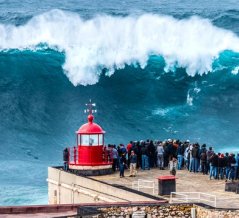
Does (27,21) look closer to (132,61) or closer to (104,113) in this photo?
(132,61)

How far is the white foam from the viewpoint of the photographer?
57.2 m

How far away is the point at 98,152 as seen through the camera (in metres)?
32.9

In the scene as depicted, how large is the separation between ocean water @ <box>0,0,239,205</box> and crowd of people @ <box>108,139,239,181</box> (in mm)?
4245

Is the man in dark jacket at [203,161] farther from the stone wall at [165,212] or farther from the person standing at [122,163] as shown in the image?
the stone wall at [165,212]

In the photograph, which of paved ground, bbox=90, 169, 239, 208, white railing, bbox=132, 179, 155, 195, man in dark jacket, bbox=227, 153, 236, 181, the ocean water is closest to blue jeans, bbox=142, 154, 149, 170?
paved ground, bbox=90, 169, 239, 208

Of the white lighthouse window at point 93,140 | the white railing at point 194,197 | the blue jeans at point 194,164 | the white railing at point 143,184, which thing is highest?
the white lighthouse window at point 93,140

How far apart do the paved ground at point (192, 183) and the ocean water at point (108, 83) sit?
4.97 metres

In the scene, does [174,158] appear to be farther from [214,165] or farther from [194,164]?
[214,165]

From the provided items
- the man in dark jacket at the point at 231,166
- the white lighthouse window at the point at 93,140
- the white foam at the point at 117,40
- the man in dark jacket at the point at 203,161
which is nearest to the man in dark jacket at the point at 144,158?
the white lighthouse window at the point at 93,140

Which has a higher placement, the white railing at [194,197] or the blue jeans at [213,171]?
the blue jeans at [213,171]

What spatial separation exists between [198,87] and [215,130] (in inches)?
279

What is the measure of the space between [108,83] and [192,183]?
23.2 m

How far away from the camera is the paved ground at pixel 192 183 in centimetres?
2788

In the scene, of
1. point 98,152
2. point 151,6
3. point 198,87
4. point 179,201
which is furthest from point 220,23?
point 179,201
